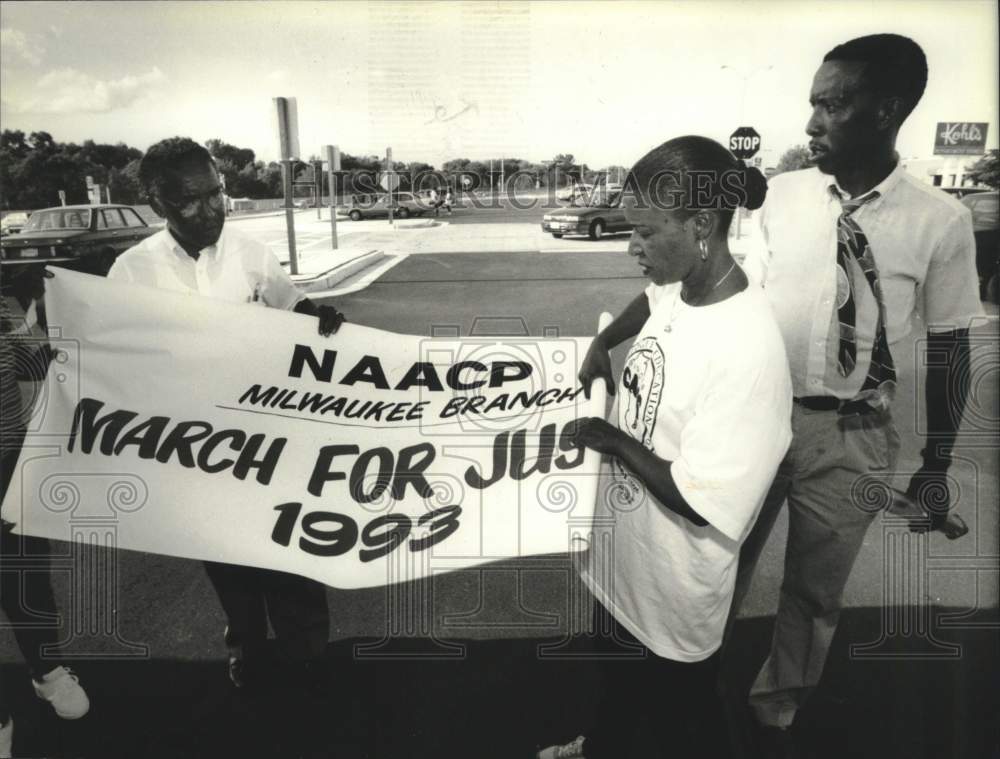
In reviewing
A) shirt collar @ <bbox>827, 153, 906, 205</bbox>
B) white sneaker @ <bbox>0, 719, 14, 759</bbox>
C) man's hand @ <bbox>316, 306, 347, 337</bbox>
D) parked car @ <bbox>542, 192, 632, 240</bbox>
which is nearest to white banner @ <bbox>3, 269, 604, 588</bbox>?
man's hand @ <bbox>316, 306, 347, 337</bbox>

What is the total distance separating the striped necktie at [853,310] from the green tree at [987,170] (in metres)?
0.54

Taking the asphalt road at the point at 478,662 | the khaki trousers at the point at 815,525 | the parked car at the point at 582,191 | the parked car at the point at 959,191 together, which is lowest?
the asphalt road at the point at 478,662

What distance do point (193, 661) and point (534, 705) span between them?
1.43 meters

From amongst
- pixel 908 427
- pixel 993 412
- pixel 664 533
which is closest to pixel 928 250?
pixel 664 533

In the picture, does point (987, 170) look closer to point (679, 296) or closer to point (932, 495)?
point (932, 495)

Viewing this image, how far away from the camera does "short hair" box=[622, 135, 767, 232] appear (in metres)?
1.60

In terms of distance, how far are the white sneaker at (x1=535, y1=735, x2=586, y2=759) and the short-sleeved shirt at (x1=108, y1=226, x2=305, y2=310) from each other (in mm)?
1884

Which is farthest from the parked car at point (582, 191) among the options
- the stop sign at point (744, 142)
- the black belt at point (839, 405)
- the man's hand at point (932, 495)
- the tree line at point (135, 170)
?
the man's hand at point (932, 495)

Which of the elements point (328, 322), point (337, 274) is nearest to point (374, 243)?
point (337, 274)

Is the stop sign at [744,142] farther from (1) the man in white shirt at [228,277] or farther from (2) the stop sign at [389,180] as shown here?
(1) the man in white shirt at [228,277]

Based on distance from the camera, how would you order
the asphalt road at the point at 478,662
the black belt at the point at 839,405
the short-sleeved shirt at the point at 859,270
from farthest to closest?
the asphalt road at the point at 478,662 < the black belt at the point at 839,405 < the short-sleeved shirt at the point at 859,270

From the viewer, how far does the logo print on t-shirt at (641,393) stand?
1.73 metres

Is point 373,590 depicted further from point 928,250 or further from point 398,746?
point 928,250

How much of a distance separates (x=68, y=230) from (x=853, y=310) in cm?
352
